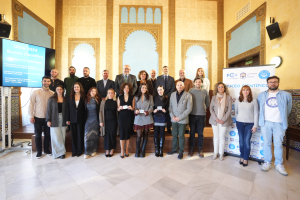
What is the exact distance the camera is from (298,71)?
3.31 meters

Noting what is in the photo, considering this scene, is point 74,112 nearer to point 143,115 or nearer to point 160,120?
point 143,115

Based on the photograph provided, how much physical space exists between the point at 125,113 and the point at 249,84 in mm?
2726

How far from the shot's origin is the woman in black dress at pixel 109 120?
9.14 ft

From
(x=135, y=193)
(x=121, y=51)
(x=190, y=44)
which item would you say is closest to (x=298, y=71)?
(x=190, y=44)

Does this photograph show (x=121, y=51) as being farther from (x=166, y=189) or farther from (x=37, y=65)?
(x=166, y=189)

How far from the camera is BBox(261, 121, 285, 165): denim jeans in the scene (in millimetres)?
2316

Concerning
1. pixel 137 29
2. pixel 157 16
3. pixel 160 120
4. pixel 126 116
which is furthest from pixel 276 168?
pixel 157 16

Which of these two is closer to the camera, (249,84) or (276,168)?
(276,168)

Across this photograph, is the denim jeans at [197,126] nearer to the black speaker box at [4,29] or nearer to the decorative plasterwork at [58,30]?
the black speaker box at [4,29]

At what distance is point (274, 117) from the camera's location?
2344 mm

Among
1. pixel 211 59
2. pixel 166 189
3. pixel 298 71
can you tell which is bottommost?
pixel 166 189

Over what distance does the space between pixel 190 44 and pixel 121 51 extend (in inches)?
130

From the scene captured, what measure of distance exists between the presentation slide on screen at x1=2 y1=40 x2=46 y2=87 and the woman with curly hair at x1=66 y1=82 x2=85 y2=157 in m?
1.32

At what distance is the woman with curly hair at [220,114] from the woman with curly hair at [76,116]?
2.81 m
